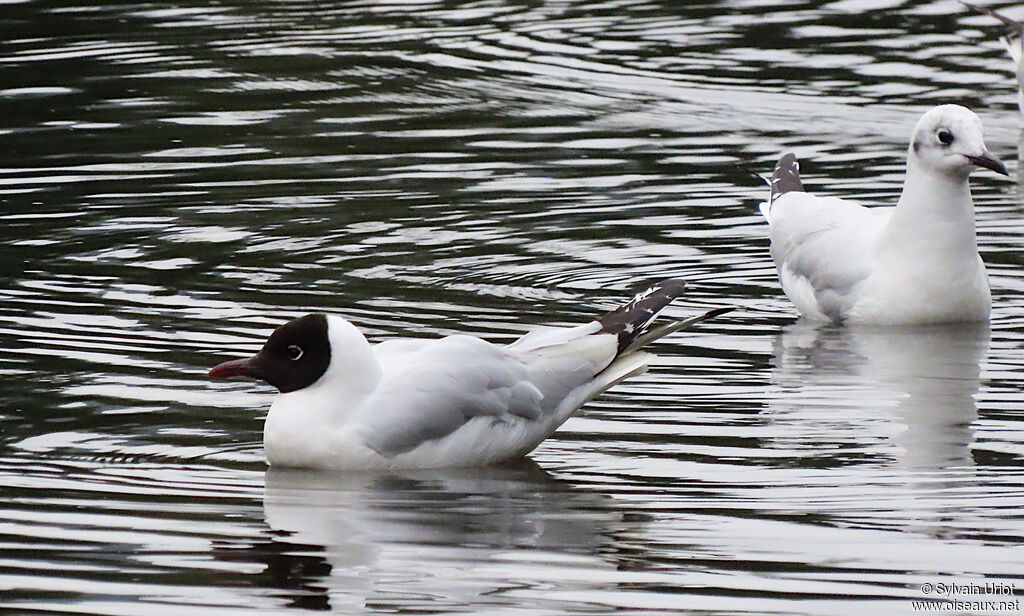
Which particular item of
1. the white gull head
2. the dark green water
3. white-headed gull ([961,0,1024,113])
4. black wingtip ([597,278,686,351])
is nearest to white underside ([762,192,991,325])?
the dark green water

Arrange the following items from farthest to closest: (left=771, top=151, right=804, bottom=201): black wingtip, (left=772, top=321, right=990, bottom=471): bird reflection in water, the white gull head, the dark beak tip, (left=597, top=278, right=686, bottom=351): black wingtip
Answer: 1. (left=771, top=151, right=804, bottom=201): black wingtip
2. the white gull head
3. the dark beak tip
4. (left=597, top=278, right=686, bottom=351): black wingtip
5. (left=772, top=321, right=990, bottom=471): bird reflection in water

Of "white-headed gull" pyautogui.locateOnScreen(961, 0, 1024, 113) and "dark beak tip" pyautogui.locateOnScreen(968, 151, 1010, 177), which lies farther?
"white-headed gull" pyautogui.locateOnScreen(961, 0, 1024, 113)

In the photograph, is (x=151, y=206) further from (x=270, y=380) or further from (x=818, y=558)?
(x=818, y=558)

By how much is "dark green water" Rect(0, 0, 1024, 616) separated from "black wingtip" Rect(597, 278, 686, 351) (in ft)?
1.24

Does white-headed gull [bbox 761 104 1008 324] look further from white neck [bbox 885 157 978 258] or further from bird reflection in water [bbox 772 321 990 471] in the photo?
bird reflection in water [bbox 772 321 990 471]

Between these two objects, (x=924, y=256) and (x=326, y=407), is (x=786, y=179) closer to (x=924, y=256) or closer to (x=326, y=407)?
(x=924, y=256)

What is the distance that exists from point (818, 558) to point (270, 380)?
2328 mm

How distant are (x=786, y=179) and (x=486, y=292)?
6.53 ft

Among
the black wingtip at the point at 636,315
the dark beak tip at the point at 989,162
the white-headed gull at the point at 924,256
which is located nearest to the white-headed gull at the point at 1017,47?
the white-headed gull at the point at 924,256

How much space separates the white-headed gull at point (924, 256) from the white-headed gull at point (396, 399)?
271 centimetres

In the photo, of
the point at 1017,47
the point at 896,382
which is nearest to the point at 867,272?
the point at 896,382

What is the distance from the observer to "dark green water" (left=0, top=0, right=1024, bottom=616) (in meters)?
6.86

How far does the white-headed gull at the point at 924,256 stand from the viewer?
1045cm

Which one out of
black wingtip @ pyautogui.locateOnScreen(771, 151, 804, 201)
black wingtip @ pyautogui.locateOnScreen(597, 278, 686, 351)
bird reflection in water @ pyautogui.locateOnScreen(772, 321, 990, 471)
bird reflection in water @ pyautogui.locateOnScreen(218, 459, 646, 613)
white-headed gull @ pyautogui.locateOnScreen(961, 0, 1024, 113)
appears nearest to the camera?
bird reflection in water @ pyautogui.locateOnScreen(218, 459, 646, 613)
